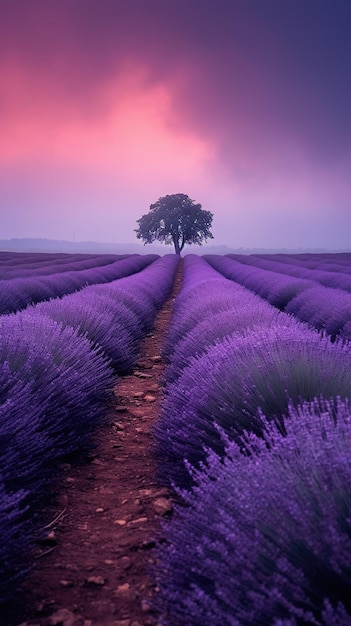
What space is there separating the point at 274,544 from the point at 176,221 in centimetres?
4262

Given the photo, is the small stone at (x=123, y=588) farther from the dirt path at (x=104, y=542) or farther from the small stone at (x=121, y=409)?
the small stone at (x=121, y=409)

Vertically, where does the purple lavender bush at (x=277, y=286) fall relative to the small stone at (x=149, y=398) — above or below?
above

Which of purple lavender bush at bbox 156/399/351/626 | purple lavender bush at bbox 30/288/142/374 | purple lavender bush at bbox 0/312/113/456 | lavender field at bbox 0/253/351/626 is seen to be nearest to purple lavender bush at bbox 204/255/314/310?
lavender field at bbox 0/253/351/626

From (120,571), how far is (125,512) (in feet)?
1.44

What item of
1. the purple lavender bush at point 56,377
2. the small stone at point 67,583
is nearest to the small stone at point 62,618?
the small stone at point 67,583

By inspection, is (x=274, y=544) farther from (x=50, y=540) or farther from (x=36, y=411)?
(x=36, y=411)

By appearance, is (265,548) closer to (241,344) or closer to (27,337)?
(241,344)

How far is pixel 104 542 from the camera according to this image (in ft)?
6.37

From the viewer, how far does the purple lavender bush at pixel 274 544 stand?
1.04 m

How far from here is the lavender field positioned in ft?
3.56

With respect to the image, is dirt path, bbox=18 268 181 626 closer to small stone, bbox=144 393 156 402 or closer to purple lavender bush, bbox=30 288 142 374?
small stone, bbox=144 393 156 402

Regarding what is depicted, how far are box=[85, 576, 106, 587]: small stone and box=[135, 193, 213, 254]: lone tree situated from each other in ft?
138

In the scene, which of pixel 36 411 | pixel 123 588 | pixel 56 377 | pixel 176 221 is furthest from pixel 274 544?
pixel 176 221

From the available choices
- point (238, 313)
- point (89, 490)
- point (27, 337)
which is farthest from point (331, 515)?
point (238, 313)
